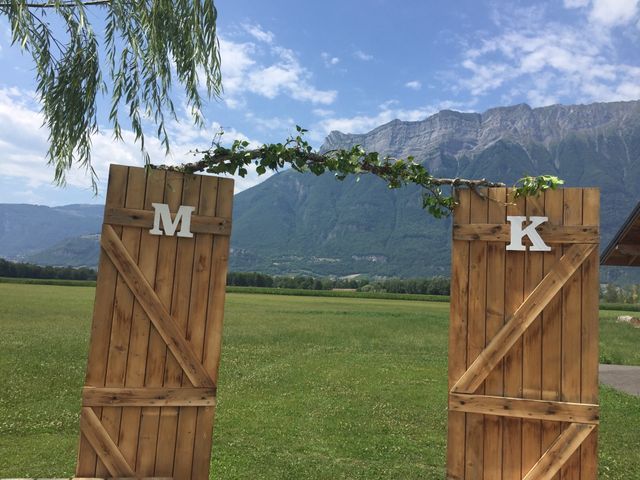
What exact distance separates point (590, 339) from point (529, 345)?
575 mm

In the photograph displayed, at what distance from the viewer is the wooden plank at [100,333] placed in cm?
484

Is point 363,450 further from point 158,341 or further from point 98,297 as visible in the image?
point 98,297

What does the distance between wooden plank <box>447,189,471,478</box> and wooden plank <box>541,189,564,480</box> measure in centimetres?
77

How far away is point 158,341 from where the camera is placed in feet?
16.4

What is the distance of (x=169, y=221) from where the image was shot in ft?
16.7

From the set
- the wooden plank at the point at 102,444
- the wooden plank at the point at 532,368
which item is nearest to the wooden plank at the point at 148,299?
the wooden plank at the point at 102,444

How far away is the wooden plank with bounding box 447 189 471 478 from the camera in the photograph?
4.98 m

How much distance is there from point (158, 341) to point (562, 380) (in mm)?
4045

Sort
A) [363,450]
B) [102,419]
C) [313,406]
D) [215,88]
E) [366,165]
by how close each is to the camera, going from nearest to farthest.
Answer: [102,419]
[366,165]
[215,88]
[363,450]
[313,406]

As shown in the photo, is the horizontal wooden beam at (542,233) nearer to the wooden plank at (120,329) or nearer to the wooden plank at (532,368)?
the wooden plank at (532,368)

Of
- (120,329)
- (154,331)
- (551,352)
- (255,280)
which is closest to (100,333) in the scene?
(120,329)

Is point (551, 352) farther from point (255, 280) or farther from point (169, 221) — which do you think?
point (255, 280)

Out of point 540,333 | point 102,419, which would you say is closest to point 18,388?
point 102,419

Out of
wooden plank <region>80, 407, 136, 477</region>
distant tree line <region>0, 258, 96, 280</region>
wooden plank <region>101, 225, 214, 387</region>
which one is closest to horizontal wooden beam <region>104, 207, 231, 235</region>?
wooden plank <region>101, 225, 214, 387</region>
